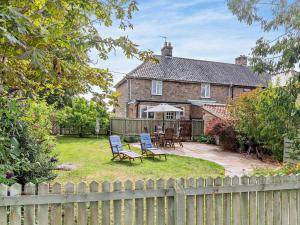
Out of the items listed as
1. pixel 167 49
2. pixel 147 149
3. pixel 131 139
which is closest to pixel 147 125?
pixel 131 139

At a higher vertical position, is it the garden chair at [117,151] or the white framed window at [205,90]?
the white framed window at [205,90]

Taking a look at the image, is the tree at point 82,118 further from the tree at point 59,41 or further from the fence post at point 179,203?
the fence post at point 179,203

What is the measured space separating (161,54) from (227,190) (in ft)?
83.0

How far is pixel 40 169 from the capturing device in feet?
17.3

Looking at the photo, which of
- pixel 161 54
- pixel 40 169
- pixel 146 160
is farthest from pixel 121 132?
pixel 40 169

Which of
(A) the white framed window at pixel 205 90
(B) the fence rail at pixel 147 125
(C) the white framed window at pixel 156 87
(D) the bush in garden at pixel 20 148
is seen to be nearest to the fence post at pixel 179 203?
(D) the bush in garden at pixel 20 148

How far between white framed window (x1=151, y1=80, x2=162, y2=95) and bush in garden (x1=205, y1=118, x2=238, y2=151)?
10079 mm

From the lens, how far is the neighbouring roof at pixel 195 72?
25078 millimetres

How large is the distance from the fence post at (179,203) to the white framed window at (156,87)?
21637 mm

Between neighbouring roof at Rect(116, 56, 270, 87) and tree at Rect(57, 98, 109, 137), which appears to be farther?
neighbouring roof at Rect(116, 56, 270, 87)

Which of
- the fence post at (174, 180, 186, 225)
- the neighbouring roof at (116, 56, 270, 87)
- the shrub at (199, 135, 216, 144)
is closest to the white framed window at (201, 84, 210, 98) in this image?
the neighbouring roof at (116, 56, 270, 87)

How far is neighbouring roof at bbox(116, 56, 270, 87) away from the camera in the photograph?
2508 cm

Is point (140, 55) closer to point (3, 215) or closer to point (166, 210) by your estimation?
point (166, 210)

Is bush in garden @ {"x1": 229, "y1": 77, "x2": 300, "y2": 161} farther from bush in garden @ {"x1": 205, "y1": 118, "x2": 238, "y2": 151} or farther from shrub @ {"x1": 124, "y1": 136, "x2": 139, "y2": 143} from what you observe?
shrub @ {"x1": 124, "y1": 136, "x2": 139, "y2": 143}
